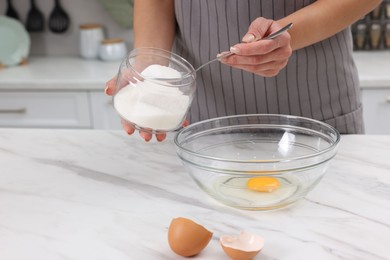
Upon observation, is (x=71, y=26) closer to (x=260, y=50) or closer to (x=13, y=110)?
(x=13, y=110)

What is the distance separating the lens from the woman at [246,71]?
137cm

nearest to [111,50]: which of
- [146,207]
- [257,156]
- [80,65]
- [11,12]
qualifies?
[80,65]

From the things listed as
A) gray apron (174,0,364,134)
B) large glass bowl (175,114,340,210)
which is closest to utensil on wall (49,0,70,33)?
gray apron (174,0,364,134)

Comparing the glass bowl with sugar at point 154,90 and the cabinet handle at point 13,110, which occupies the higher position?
the glass bowl with sugar at point 154,90

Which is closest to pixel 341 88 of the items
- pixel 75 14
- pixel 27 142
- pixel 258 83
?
pixel 258 83

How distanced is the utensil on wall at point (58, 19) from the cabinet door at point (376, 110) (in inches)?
56.1

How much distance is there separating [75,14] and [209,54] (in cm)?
162

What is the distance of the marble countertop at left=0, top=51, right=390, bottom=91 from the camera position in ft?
7.27

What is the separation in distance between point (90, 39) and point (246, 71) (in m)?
1.54

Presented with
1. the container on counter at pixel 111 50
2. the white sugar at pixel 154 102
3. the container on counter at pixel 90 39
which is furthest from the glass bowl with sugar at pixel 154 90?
the container on counter at pixel 90 39

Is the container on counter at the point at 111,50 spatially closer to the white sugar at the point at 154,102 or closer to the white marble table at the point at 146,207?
the white marble table at the point at 146,207

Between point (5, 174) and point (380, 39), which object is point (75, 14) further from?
point (5, 174)

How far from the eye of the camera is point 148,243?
867 mm

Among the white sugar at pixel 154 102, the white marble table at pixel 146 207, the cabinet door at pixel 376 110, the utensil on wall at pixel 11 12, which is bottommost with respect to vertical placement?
the cabinet door at pixel 376 110
